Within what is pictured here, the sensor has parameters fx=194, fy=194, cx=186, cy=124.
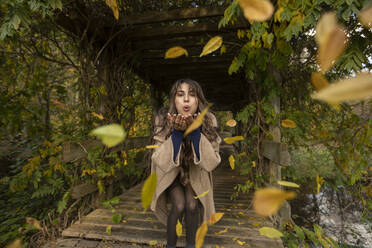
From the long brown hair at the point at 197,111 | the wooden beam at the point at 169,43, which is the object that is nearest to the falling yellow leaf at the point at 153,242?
the long brown hair at the point at 197,111

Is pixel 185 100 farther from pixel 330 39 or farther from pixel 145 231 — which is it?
pixel 145 231

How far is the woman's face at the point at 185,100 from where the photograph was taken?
1.46 metres

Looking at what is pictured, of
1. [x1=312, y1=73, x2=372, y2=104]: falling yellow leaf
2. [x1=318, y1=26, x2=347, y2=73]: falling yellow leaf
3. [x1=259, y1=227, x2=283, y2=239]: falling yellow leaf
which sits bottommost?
[x1=259, y1=227, x2=283, y2=239]: falling yellow leaf

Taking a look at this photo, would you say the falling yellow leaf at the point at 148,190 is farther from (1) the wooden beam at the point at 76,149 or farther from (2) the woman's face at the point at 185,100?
(1) the wooden beam at the point at 76,149

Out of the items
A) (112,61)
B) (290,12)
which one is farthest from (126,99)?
(290,12)

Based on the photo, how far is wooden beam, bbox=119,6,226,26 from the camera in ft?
6.73

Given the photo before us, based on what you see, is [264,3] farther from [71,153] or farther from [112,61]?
[112,61]

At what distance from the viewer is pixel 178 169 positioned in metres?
1.52

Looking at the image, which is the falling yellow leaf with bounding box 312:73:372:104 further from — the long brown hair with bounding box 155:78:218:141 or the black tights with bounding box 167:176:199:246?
the black tights with bounding box 167:176:199:246

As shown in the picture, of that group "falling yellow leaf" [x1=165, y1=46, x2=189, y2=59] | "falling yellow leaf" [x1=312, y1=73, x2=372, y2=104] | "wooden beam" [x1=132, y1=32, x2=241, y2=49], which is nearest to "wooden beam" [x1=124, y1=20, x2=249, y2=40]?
"wooden beam" [x1=132, y1=32, x2=241, y2=49]

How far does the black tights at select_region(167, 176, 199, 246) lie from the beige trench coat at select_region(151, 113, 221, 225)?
A: 0.08 m

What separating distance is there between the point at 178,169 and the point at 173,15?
1679mm

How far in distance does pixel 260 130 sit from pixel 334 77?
0.95 metres

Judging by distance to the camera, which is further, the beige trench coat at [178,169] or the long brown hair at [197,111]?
the long brown hair at [197,111]
